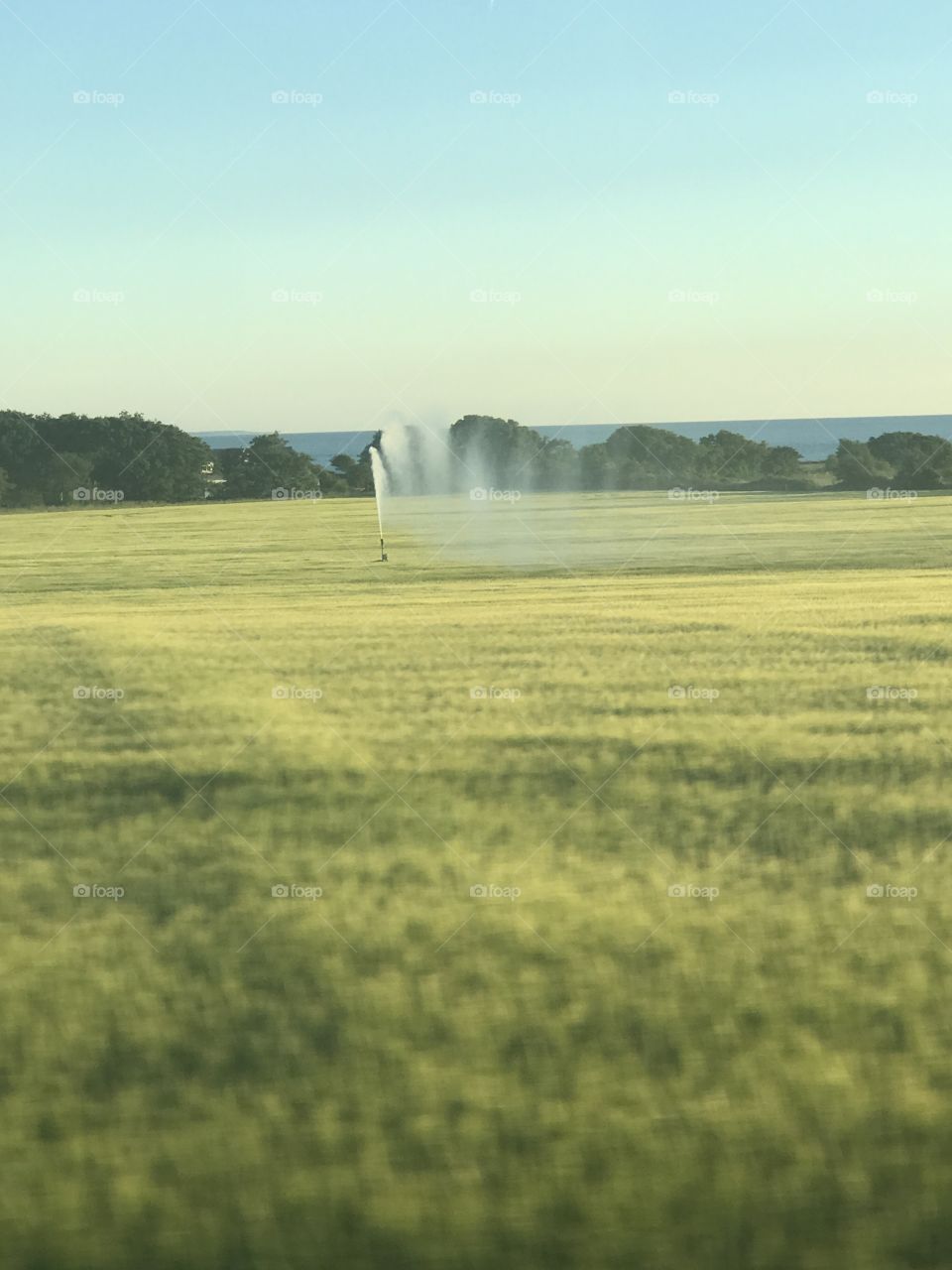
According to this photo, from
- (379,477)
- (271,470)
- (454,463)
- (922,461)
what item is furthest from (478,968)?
(922,461)

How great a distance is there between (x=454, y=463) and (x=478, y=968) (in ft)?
181

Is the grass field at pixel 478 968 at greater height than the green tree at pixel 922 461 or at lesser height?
lesser

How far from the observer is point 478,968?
8617 mm

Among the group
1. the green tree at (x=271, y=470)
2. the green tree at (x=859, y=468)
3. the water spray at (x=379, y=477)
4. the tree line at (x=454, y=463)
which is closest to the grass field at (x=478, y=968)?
the water spray at (x=379, y=477)

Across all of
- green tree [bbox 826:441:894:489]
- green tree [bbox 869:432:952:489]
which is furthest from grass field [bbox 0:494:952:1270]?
green tree [bbox 826:441:894:489]

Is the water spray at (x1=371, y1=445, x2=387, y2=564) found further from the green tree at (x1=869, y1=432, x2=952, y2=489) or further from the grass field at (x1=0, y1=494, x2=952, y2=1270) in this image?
the green tree at (x1=869, y1=432, x2=952, y2=489)

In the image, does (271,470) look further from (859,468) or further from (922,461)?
(922,461)

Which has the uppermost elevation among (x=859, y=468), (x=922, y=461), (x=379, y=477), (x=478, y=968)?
(x=922, y=461)

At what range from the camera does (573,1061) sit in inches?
286

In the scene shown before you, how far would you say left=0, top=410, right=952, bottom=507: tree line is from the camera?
7475 cm

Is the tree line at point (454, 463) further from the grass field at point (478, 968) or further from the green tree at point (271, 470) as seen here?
the grass field at point (478, 968)

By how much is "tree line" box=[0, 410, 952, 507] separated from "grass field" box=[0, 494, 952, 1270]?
44.7 meters

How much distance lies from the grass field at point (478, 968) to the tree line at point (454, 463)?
4471cm

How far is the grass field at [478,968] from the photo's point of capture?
19.7ft
